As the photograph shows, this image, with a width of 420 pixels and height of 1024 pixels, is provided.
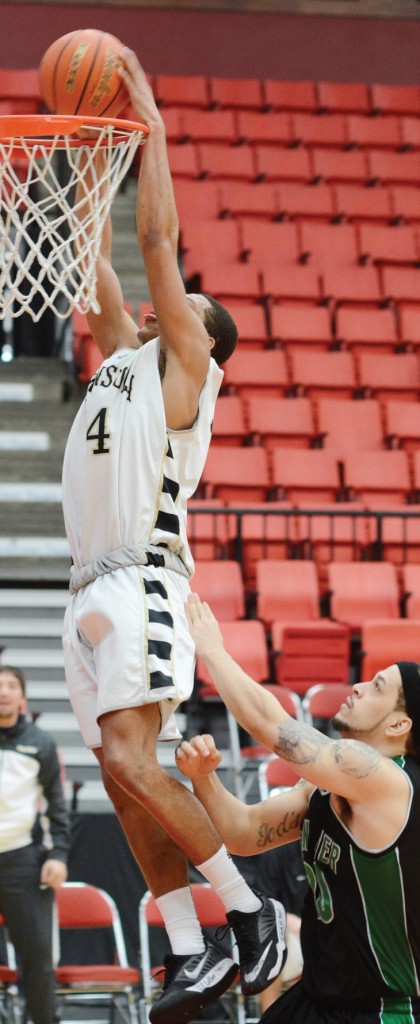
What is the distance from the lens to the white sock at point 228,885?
362 cm

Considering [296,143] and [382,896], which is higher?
[296,143]

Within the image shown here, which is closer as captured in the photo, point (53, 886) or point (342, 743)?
point (342, 743)

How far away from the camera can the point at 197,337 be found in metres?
3.85

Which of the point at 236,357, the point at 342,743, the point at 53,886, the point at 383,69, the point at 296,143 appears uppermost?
Answer: the point at 383,69

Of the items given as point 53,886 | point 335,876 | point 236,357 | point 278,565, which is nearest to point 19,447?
point 236,357

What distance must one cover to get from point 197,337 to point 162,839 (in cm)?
146

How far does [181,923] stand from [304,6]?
44.4 ft

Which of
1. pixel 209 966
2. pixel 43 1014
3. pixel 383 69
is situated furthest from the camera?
pixel 383 69

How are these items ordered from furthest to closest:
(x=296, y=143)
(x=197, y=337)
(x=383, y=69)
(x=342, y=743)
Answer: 1. (x=383, y=69)
2. (x=296, y=143)
3. (x=197, y=337)
4. (x=342, y=743)

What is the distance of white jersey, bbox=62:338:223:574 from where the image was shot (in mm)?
3748

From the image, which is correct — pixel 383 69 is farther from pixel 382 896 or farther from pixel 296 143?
pixel 382 896

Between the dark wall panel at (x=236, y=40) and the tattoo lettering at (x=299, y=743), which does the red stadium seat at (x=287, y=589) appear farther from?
the dark wall panel at (x=236, y=40)

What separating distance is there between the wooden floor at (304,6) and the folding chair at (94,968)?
1106 centimetres

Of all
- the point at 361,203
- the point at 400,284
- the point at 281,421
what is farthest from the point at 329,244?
the point at 281,421
